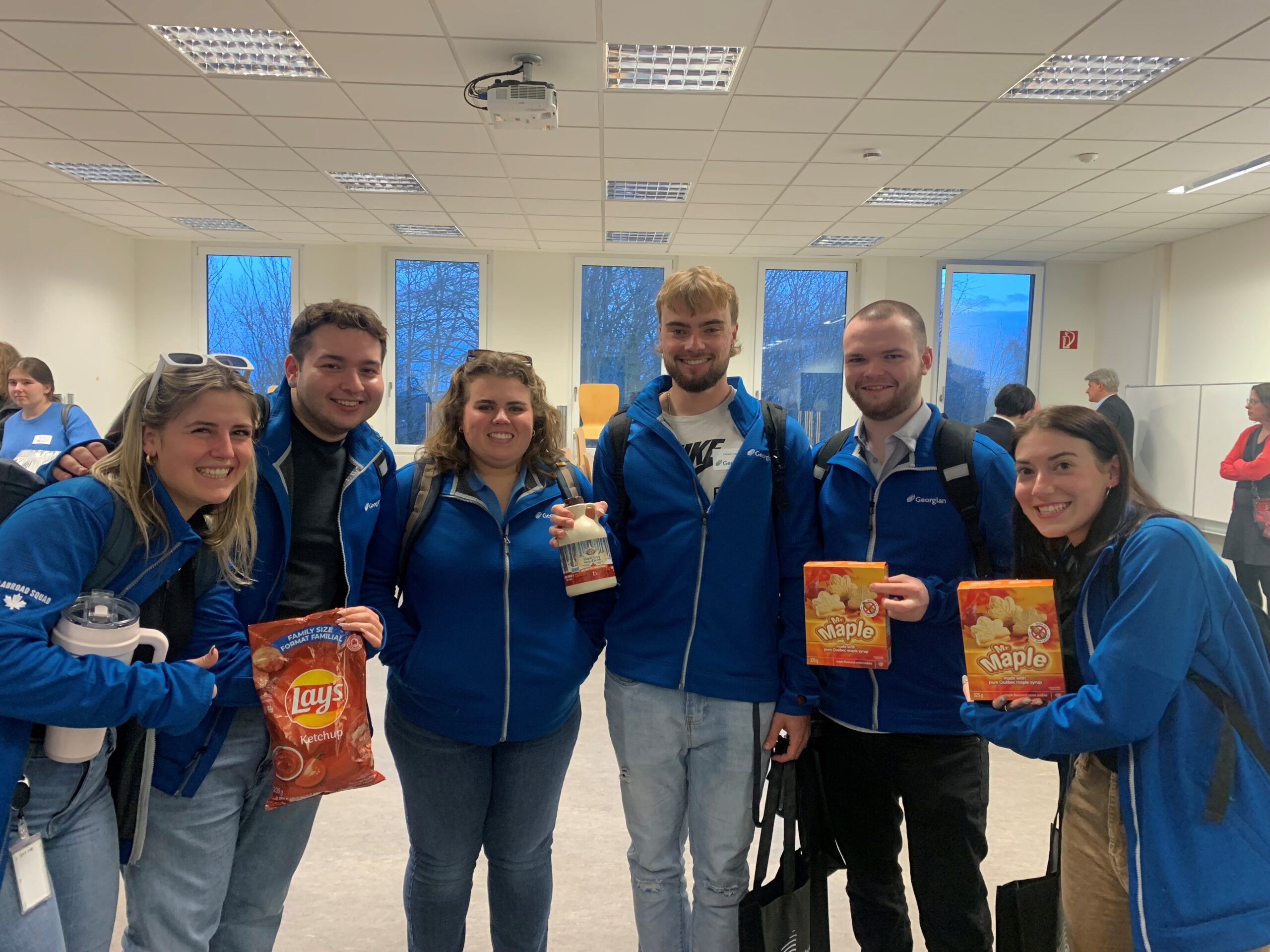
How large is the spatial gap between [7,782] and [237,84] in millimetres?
4607

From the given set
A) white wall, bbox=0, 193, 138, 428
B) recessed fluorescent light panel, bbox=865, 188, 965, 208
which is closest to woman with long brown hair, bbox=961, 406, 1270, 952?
recessed fluorescent light panel, bbox=865, 188, 965, 208

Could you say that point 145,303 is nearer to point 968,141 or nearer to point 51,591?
point 968,141

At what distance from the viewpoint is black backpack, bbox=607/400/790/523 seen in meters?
1.73

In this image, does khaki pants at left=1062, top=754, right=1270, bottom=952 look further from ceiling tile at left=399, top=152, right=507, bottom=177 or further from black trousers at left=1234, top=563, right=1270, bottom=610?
ceiling tile at left=399, top=152, right=507, bottom=177

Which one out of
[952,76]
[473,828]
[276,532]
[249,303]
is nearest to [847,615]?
[473,828]

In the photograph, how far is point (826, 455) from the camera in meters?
1.86

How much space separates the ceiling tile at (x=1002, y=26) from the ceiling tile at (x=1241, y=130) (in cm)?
182

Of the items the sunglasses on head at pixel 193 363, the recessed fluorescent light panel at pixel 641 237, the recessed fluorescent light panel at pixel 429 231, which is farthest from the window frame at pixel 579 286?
the sunglasses on head at pixel 193 363

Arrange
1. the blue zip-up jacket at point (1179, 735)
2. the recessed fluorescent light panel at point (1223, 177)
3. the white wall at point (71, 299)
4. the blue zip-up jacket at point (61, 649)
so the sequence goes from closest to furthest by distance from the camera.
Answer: the blue zip-up jacket at point (61, 649), the blue zip-up jacket at point (1179, 735), the recessed fluorescent light panel at point (1223, 177), the white wall at point (71, 299)

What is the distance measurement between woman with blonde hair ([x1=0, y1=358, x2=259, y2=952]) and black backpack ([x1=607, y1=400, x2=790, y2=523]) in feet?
2.50

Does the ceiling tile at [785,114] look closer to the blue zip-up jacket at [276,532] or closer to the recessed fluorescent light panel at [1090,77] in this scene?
the recessed fluorescent light panel at [1090,77]

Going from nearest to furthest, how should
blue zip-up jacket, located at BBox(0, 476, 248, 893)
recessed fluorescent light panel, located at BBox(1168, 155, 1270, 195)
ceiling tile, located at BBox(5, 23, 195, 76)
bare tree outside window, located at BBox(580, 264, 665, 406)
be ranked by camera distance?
blue zip-up jacket, located at BBox(0, 476, 248, 893)
ceiling tile, located at BBox(5, 23, 195, 76)
recessed fluorescent light panel, located at BBox(1168, 155, 1270, 195)
bare tree outside window, located at BBox(580, 264, 665, 406)

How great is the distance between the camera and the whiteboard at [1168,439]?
7.35m

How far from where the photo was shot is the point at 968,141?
5.21 meters
